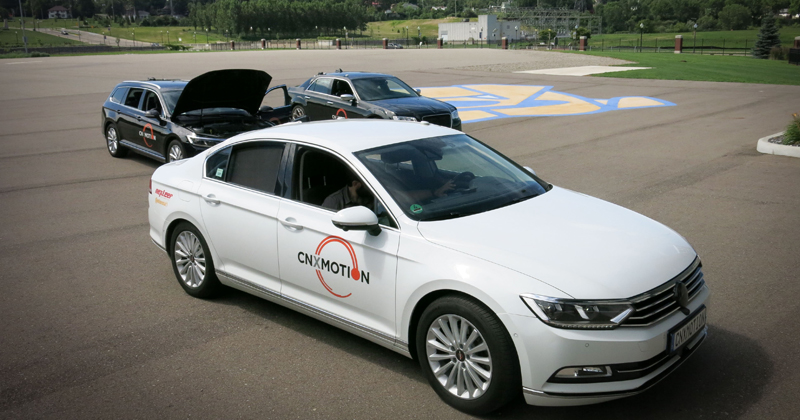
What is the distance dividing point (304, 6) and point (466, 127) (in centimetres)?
19105

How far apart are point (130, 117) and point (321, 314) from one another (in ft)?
32.5

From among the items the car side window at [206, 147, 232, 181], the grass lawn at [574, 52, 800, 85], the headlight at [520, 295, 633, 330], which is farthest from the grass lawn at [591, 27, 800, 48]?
the headlight at [520, 295, 633, 330]

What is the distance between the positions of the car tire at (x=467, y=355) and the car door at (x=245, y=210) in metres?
1.62

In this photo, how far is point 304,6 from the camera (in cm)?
19875

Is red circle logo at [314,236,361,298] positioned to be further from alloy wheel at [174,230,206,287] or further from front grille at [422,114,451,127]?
front grille at [422,114,451,127]

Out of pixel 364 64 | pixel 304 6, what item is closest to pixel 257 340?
pixel 364 64

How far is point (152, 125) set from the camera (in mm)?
12812

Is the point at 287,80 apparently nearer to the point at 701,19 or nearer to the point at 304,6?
the point at 701,19

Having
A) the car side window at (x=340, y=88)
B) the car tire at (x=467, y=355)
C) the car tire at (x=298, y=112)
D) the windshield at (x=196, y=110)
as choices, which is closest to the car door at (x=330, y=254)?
the car tire at (x=467, y=355)

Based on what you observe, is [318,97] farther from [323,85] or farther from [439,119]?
[439,119]

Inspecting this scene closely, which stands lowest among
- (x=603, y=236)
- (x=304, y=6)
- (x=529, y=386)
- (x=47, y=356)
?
(x=47, y=356)

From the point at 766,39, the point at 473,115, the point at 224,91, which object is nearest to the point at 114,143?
the point at 224,91

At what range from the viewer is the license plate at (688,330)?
416 cm

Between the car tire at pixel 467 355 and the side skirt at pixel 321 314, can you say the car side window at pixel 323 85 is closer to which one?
the side skirt at pixel 321 314
